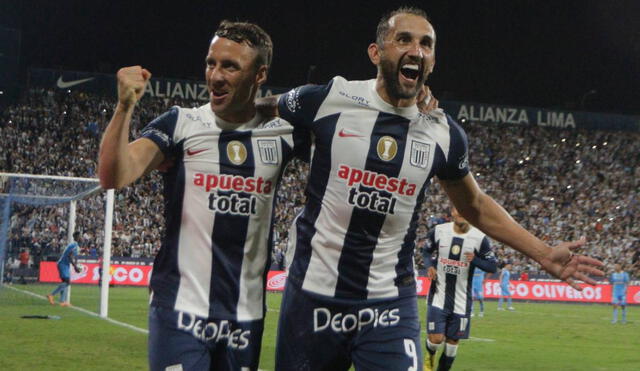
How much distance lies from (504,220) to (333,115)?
115 centimetres

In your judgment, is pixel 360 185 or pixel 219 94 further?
pixel 360 185

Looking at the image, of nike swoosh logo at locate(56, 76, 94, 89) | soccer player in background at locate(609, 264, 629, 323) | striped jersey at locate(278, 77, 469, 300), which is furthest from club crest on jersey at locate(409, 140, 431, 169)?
nike swoosh logo at locate(56, 76, 94, 89)

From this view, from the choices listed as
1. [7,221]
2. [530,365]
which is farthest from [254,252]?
[7,221]

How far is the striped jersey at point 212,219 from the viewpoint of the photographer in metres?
4.47

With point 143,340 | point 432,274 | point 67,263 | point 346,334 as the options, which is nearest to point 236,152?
point 346,334

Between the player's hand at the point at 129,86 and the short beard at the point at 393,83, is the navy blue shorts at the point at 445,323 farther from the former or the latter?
the player's hand at the point at 129,86

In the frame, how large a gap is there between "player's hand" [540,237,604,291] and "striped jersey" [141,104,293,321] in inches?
60.2

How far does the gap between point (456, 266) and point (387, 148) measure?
8.70m

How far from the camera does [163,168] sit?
4562 millimetres

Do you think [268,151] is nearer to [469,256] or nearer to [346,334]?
[346,334]

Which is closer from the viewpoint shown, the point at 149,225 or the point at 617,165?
the point at 149,225

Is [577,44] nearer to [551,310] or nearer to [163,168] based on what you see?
[551,310]

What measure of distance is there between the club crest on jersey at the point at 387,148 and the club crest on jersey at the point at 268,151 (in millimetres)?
553

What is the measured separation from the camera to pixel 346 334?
15.3ft
